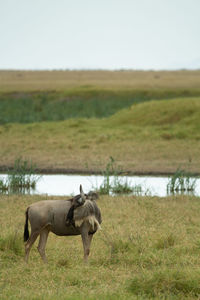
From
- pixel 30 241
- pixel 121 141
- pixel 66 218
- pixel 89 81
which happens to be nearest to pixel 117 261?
pixel 66 218

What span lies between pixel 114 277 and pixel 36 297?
1.36 m

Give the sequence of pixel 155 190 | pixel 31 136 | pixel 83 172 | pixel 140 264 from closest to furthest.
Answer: pixel 140 264
pixel 155 190
pixel 83 172
pixel 31 136

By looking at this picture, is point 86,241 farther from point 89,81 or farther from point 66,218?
point 89,81

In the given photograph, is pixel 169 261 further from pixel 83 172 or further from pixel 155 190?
pixel 83 172

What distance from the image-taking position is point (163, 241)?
29.3 ft

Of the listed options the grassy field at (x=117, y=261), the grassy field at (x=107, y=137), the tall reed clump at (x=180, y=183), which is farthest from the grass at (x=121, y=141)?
the grassy field at (x=117, y=261)

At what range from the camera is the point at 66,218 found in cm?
797

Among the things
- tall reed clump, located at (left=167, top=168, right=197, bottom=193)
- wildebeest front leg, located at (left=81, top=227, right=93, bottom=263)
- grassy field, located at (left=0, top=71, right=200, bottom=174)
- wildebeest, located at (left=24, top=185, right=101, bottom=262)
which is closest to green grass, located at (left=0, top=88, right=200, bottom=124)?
grassy field, located at (left=0, top=71, right=200, bottom=174)

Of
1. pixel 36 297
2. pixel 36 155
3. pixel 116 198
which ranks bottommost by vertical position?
pixel 36 297

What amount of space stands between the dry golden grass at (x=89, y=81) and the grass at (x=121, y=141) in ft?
88.8

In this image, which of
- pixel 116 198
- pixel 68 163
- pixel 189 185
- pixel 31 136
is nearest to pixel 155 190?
pixel 189 185

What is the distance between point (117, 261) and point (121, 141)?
51.4ft

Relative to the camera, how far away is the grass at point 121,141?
775 inches

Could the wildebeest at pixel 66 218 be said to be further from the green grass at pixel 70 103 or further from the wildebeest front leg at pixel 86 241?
the green grass at pixel 70 103
